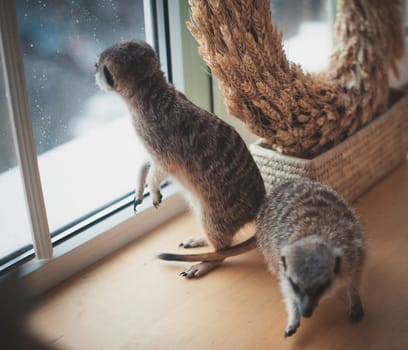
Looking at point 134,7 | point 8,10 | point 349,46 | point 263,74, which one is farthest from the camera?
point 349,46

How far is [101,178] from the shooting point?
5.49ft

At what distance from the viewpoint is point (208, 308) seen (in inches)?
53.7

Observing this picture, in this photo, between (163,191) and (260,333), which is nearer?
(260,333)

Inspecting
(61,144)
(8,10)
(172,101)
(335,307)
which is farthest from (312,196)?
(8,10)

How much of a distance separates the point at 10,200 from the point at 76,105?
312 mm

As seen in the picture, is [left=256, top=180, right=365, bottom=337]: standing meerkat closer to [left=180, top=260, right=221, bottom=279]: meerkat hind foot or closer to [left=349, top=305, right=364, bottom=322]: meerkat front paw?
[left=349, top=305, right=364, bottom=322]: meerkat front paw

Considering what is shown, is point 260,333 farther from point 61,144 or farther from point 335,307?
point 61,144

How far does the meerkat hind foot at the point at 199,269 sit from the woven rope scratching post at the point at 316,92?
31 centimetres

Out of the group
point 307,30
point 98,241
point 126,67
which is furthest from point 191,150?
point 307,30

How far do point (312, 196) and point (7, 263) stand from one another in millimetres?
768

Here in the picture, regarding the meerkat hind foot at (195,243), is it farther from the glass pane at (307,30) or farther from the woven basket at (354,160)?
the glass pane at (307,30)

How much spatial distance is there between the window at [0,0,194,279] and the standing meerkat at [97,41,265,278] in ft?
0.37

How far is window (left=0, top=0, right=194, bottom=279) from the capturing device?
133cm

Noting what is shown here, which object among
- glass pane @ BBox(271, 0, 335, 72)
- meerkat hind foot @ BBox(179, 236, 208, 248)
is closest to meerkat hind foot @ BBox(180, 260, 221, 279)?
meerkat hind foot @ BBox(179, 236, 208, 248)
